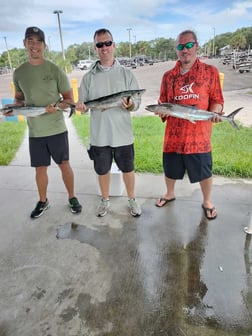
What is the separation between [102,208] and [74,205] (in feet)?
1.11

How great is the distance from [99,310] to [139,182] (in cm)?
215

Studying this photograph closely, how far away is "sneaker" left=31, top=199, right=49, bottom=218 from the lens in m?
3.12

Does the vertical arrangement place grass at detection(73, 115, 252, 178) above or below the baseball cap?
below

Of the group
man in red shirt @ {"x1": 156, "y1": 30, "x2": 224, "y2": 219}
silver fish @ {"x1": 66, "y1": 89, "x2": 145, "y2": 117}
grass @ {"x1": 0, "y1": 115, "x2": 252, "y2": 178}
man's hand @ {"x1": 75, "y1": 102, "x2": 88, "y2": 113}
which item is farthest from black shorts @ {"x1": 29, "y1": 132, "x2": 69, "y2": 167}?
grass @ {"x1": 0, "y1": 115, "x2": 252, "y2": 178}

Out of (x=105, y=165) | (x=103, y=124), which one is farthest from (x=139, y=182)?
(x=103, y=124)

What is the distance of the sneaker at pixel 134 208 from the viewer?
3.05 metres

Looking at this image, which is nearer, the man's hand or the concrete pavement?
the concrete pavement

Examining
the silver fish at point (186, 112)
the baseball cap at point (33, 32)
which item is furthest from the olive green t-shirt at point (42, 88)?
the silver fish at point (186, 112)

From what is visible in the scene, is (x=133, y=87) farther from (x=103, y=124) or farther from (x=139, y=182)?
(x=139, y=182)

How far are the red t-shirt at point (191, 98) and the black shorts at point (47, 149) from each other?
3.69 ft

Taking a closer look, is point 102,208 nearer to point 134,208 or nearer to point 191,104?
point 134,208

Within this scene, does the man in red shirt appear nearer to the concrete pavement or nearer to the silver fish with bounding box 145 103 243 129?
the silver fish with bounding box 145 103 243 129

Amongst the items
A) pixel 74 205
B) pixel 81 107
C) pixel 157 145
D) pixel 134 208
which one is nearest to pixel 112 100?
pixel 81 107

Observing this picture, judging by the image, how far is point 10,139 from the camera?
20.0ft
